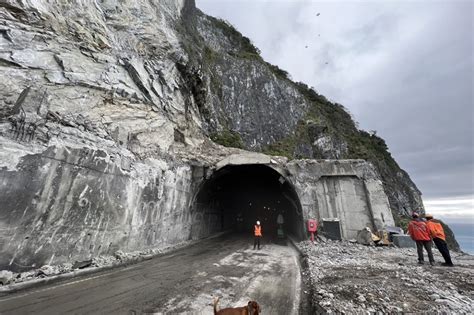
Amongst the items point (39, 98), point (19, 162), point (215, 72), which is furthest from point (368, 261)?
point (215, 72)

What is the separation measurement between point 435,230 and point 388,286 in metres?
4.19

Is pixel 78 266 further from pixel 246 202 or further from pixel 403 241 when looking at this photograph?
pixel 246 202

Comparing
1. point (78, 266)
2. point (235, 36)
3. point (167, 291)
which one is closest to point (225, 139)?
point (78, 266)

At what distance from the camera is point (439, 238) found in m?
7.21

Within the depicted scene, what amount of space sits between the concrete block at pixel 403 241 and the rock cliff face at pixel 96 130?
11.2 meters

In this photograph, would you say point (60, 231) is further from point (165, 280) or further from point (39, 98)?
point (39, 98)

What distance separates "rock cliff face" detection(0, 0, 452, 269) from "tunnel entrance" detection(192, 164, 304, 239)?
4.81 feet

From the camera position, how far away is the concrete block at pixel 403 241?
11.1 meters

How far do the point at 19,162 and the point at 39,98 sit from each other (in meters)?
2.31

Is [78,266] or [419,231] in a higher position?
[419,231]

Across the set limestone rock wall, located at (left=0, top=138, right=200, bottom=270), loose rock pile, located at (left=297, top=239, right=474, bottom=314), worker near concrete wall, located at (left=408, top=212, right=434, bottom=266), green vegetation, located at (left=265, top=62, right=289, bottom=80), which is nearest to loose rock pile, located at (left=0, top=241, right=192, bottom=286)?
limestone rock wall, located at (left=0, top=138, right=200, bottom=270)

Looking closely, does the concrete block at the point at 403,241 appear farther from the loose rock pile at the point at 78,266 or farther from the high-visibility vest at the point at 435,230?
the loose rock pile at the point at 78,266

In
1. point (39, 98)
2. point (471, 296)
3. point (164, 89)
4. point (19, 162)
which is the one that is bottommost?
point (471, 296)

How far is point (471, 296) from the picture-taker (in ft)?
13.9
